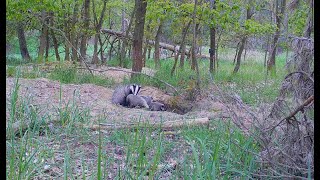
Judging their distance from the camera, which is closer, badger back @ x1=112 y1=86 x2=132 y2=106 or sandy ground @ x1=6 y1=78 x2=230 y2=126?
sandy ground @ x1=6 y1=78 x2=230 y2=126

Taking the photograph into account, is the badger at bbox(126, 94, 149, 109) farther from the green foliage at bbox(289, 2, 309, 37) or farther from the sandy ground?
the green foliage at bbox(289, 2, 309, 37)

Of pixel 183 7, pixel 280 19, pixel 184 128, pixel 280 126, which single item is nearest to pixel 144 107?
pixel 183 7

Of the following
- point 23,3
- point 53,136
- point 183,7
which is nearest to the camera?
point 53,136

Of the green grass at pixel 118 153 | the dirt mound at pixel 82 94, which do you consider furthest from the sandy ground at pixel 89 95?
the green grass at pixel 118 153

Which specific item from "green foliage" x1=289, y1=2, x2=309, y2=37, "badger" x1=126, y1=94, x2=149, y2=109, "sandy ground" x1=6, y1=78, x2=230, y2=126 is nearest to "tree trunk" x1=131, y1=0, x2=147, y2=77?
"sandy ground" x1=6, y1=78, x2=230, y2=126

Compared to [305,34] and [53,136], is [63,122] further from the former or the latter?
[305,34]

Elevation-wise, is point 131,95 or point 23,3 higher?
point 23,3

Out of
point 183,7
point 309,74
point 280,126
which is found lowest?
point 280,126

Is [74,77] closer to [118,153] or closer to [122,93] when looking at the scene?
[122,93]

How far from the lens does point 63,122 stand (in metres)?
4.16

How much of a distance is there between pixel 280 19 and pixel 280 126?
11608 mm

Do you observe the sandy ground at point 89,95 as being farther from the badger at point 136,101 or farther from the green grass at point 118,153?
the green grass at point 118,153

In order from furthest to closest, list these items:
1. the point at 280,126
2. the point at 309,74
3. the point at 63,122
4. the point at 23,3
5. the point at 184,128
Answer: the point at 23,3 → the point at 184,128 → the point at 63,122 → the point at 280,126 → the point at 309,74
